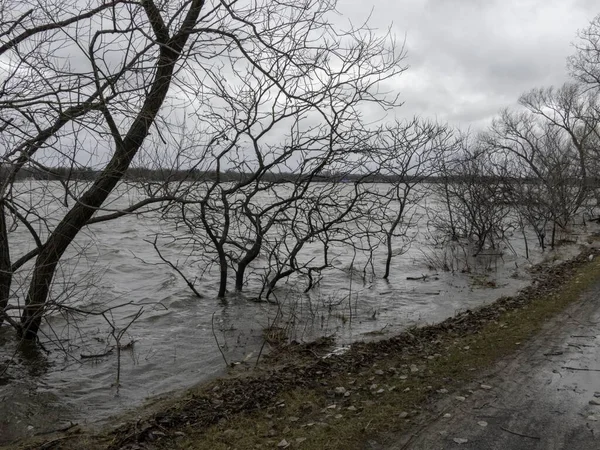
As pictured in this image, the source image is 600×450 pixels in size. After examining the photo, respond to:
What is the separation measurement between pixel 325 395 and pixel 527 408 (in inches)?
77.7

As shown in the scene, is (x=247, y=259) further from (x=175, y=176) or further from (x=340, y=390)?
(x=340, y=390)

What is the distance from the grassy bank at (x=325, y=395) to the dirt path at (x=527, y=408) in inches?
9.0

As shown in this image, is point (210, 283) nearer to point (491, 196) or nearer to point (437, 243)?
point (437, 243)

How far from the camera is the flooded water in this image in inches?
266

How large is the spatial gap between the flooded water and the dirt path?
3077 mm

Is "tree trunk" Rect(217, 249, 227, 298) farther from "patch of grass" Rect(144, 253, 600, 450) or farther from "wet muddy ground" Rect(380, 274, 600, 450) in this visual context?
"wet muddy ground" Rect(380, 274, 600, 450)

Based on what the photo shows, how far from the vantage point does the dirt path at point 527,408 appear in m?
4.43

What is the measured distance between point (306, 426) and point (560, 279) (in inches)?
371

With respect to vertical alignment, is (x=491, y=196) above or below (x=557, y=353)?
above

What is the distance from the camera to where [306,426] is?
4.97 metres

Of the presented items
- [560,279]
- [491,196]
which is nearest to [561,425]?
[560,279]

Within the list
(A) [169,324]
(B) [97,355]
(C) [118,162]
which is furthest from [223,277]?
(C) [118,162]

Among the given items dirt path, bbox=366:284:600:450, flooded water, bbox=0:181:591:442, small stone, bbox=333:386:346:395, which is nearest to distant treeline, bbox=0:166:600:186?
flooded water, bbox=0:181:591:442

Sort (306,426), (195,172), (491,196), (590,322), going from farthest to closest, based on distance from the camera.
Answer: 1. (491,196)
2. (195,172)
3. (590,322)
4. (306,426)
